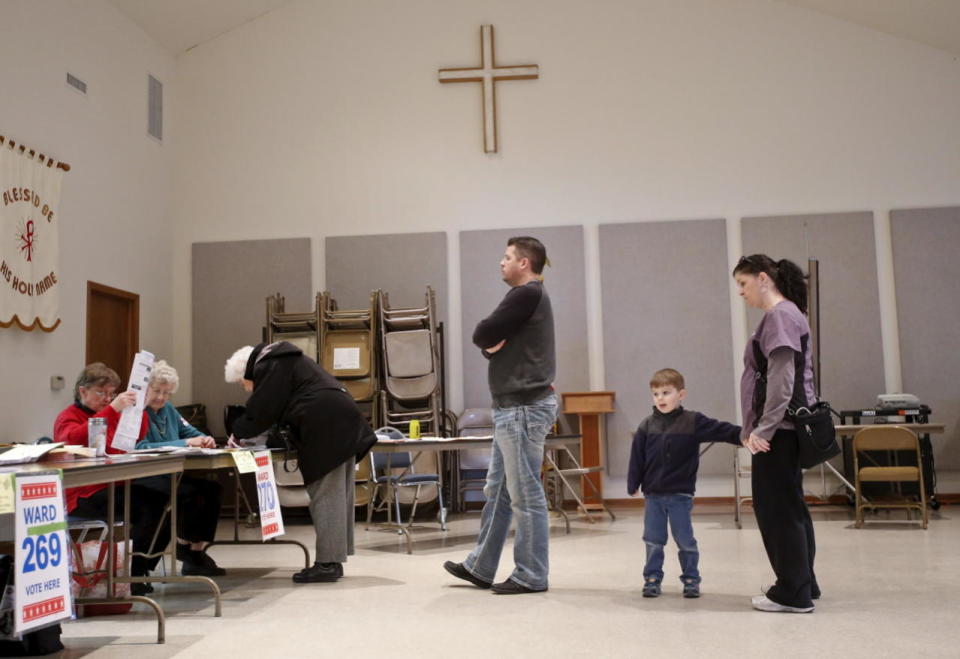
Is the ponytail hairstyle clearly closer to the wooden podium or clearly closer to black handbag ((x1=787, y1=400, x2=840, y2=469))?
black handbag ((x1=787, y1=400, x2=840, y2=469))

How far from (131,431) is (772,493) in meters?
2.56

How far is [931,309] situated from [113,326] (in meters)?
7.15

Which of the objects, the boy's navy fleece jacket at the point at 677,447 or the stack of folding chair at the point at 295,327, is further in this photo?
the stack of folding chair at the point at 295,327

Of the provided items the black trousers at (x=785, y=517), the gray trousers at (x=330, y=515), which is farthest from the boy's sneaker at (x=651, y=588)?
the gray trousers at (x=330, y=515)

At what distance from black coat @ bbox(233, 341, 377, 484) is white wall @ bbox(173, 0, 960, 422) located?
3.94 metres

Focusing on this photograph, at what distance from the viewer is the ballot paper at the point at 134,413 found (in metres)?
3.48

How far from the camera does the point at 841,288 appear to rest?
314 inches

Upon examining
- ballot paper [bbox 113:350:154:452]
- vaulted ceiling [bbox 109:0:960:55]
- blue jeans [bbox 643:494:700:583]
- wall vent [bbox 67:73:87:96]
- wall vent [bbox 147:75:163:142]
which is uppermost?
vaulted ceiling [bbox 109:0:960:55]

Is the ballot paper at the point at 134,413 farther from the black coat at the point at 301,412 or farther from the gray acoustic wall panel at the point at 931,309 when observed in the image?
the gray acoustic wall panel at the point at 931,309

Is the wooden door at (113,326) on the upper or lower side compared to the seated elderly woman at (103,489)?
upper

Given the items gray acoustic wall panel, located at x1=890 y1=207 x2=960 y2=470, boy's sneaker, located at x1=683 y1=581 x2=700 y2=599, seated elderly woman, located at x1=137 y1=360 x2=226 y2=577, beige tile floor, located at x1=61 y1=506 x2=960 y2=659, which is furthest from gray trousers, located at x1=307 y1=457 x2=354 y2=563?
gray acoustic wall panel, located at x1=890 y1=207 x2=960 y2=470

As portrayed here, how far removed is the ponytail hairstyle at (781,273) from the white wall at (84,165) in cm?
481

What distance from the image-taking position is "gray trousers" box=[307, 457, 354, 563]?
4.20 m

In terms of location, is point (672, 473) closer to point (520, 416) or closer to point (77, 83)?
point (520, 416)
